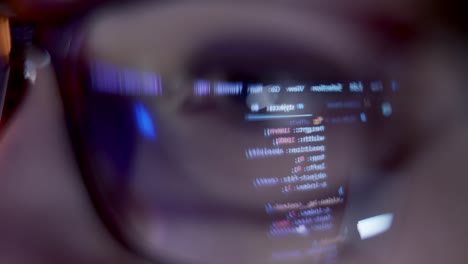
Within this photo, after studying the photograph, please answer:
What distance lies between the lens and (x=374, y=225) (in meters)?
0.62

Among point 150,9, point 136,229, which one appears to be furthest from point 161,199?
point 150,9

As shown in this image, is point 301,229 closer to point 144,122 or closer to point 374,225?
point 374,225

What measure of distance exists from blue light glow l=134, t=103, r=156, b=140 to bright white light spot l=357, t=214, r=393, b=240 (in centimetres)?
25

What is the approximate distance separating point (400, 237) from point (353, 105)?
0.17m

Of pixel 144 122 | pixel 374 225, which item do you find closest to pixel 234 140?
pixel 144 122

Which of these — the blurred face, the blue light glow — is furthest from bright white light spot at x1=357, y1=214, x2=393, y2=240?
the blue light glow

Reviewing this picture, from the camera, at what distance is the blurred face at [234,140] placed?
1.71 feet

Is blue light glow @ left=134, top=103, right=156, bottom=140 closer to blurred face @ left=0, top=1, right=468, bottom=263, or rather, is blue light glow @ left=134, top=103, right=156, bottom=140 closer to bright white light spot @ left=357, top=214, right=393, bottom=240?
blurred face @ left=0, top=1, right=468, bottom=263

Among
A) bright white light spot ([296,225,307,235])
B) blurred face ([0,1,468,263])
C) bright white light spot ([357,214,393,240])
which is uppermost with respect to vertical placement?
blurred face ([0,1,468,263])

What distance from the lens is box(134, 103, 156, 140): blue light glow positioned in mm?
528

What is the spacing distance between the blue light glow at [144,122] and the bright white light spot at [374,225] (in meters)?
0.25

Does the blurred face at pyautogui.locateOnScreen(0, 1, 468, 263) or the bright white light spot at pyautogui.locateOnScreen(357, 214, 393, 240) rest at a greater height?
the blurred face at pyautogui.locateOnScreen(0, 1, 468, 263)

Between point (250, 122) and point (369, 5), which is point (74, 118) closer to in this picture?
point (250, 122)

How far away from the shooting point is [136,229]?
0.56m
